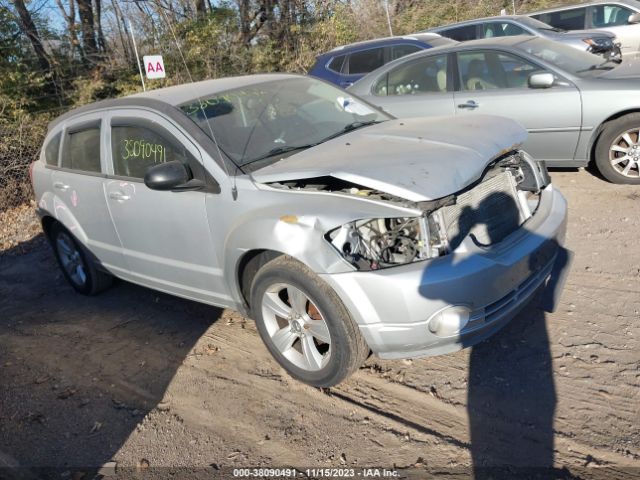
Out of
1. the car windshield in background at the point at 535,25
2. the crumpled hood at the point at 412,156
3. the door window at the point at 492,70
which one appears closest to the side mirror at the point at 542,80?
the door window at the point at 492,70

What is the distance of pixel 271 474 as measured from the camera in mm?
2805

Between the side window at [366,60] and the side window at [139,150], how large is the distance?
6486 millimetres

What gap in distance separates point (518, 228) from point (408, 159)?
2.72 ft

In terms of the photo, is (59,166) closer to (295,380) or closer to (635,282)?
(295,380)

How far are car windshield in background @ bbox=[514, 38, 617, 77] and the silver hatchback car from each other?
285 centimetres

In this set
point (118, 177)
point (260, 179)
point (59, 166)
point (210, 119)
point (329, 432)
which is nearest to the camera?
point (329, 432)

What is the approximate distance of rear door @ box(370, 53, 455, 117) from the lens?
662cm

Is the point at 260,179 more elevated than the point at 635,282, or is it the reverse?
the point at 260,179

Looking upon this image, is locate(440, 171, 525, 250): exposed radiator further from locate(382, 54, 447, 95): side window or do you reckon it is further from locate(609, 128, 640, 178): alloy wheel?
locate(382, 54, 447, 95): side window

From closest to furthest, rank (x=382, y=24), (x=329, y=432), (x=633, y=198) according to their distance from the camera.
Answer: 1. (x=329, y=432)
2. (x=633, y=198)
3. (x=382, y=24)

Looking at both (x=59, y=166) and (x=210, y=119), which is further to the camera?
(x=59, y=166)

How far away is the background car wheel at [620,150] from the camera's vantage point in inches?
220

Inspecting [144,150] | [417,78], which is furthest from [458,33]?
[144,150]

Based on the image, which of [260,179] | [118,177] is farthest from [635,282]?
[118,177]
